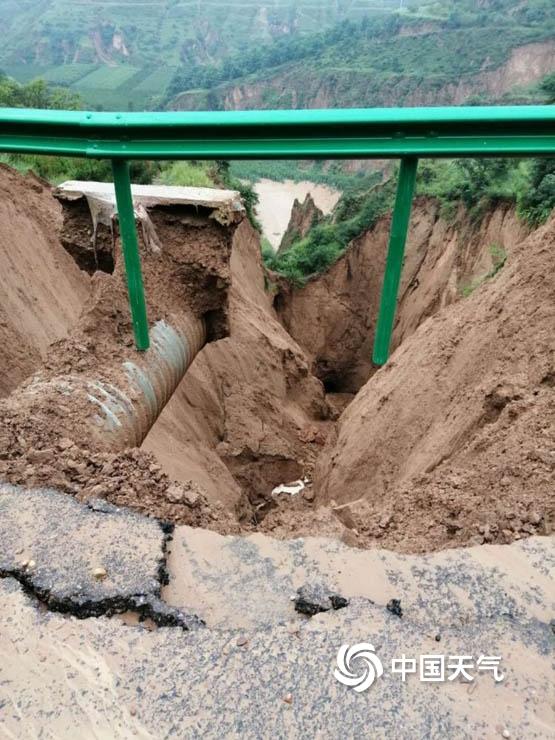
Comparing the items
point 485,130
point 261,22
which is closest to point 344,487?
point 485,130

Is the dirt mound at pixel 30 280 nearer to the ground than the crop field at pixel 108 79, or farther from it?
nearer to the ground

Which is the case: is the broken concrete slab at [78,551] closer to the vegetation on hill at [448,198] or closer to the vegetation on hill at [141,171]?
the vegetation on hill at [448,198]

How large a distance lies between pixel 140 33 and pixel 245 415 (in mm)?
71646

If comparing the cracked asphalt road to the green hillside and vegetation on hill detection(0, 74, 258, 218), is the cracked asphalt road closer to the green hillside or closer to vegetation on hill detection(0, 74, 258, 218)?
vegetation on hill detection(0, 74, 258, 218)

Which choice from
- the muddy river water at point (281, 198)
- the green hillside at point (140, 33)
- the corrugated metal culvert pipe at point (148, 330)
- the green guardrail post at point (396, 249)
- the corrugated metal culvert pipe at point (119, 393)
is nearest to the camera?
the green guardrail post at point (396, 249)

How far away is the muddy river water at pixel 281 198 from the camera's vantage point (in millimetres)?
28850

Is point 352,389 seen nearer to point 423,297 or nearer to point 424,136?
point 423,297

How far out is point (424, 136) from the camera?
7.82 ft

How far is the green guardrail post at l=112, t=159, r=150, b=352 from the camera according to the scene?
9.20 ft

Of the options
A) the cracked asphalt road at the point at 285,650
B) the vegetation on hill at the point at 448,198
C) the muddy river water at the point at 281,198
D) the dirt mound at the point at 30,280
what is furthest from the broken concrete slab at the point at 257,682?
the muddy river water at the point at 281,198

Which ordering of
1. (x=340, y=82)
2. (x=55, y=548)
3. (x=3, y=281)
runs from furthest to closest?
1. (x=340, y=82)
2. (x=3, y=281)
3. (x=55, y=548)

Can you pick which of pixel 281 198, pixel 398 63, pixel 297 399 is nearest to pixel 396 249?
pixel 297 399

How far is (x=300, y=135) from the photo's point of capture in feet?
7.98

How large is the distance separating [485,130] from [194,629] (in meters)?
2.37
